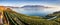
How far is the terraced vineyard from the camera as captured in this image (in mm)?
1429

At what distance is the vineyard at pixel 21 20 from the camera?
1.43 meters

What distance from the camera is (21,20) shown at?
1.45 meters

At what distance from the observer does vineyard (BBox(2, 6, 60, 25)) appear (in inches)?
56.2

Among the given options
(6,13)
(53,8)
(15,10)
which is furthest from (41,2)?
(6,13)

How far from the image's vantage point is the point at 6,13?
146 cm

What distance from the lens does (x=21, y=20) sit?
1449 millimetres

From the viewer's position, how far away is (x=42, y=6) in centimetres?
146

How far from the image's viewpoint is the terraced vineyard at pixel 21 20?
56.2 inches

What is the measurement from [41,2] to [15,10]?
301 millimetres

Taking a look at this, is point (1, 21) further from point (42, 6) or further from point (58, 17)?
point (58, 17)

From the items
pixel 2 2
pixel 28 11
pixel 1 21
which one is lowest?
pixel 1 21

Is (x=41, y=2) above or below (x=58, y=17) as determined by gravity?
above

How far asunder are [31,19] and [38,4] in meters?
0.18

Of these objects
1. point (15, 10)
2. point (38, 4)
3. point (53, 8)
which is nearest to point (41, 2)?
point (38, 4)
